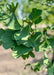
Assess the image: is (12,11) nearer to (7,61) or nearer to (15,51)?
(15,51)

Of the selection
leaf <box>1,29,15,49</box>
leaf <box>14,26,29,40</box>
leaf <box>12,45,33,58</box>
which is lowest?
leaf <box>12,45,33,58</box>

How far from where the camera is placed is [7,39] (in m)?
0.58

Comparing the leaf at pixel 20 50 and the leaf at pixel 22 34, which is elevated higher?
the leaf at pixel 22 34

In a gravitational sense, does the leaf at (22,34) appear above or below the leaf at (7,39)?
above

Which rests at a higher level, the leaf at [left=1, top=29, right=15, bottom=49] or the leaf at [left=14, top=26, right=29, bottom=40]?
the leaf at [left=14, top=26, right=29, bottom=40]

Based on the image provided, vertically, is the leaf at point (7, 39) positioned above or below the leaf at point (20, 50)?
above

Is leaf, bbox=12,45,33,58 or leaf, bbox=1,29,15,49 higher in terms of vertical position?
leaf, bbox=1,29,15,49

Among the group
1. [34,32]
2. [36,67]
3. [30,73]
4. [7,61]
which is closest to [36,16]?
[34,32]

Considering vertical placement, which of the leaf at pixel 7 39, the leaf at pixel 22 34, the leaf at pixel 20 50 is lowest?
the leaf at pixel 20 50

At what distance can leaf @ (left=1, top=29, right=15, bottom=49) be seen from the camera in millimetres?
565

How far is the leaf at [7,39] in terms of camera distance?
57cm

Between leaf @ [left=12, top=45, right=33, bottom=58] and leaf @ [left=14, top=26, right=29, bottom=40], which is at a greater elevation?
leaf @ [left=14, top=26, right=29, bottom=40]

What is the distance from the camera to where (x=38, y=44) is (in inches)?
23.7

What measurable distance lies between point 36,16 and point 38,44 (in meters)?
0.10
